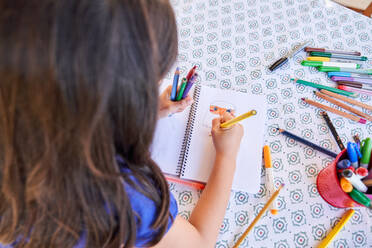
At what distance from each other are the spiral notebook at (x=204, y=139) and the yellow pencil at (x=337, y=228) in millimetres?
153

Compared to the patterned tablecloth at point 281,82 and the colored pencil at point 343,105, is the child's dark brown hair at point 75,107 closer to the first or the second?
the patterned tablecloth at point 281,82

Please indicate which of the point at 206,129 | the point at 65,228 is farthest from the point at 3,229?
the point at 206,129

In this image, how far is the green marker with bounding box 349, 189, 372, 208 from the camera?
42 cm

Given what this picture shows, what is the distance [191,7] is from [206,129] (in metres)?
0.36

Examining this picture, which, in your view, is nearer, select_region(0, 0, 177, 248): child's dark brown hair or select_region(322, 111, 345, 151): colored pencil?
select_region(0, 0, 177, 248): child's dark brown hair

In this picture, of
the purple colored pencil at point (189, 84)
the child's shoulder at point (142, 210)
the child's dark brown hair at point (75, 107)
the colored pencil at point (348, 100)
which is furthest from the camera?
the colored pencil at point (348, 100)

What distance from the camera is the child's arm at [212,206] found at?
1.56ft

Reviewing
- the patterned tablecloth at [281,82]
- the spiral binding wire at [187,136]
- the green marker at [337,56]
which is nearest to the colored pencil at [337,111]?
the patterned tablecloth at [281,82]

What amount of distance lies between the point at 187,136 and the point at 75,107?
1.11ft

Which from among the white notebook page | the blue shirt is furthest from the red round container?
the blue shirt

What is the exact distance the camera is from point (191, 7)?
0.72 m

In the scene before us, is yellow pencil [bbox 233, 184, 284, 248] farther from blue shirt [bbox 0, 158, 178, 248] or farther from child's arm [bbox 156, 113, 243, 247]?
blue shirt [bbox 0, 158, 178, 248]

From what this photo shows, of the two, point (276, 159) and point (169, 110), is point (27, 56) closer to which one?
point (169, 110)

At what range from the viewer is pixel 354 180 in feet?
1.43
